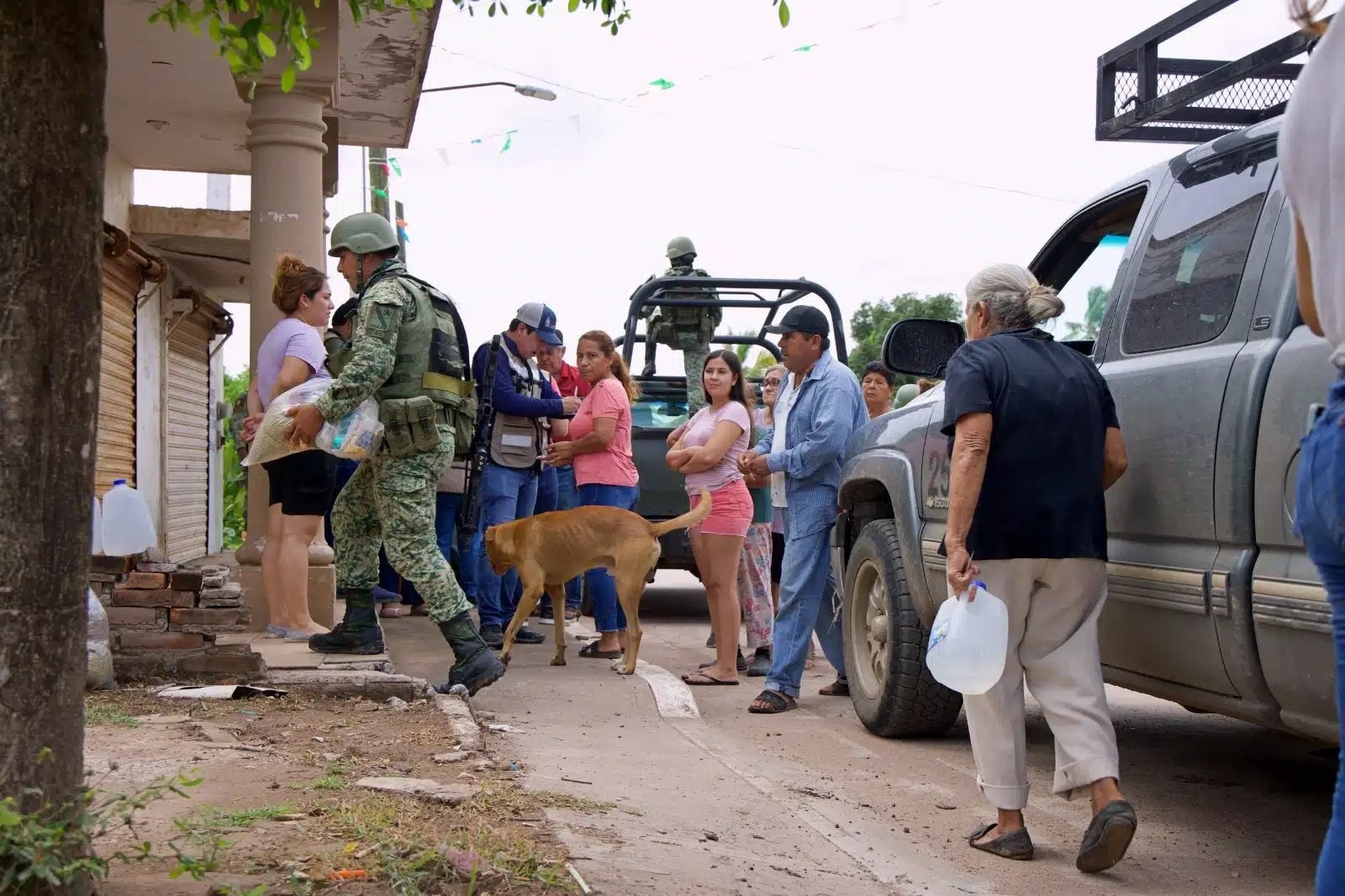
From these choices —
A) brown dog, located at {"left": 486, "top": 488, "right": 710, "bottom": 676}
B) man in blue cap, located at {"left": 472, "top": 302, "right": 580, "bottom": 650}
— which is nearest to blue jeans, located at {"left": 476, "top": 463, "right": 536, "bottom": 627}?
man in blue cap, located at {"left": 472, "top": 302, "right": 580, "bottom": 650}

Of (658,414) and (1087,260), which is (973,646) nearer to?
(1087,260)

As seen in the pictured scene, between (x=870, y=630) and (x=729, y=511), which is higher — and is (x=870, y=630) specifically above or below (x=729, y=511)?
below

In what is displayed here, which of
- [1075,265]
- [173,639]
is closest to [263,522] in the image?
[173,639]

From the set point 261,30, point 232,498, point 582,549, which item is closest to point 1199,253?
point 261,30

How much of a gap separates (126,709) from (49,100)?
3226 mm

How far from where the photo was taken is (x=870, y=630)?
6.38m

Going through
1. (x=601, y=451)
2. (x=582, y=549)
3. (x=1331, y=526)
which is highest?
(x=601, y=451)

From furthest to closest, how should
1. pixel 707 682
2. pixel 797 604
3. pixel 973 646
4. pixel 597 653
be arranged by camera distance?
pixel 597 653
pixel 707 682
pixel 797 604
pixel 973 646

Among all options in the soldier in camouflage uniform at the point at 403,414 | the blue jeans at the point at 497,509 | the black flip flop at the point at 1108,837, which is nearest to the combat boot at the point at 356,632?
the soldier in camouflage uniform at the point at 403,414

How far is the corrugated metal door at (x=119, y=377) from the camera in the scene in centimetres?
1158

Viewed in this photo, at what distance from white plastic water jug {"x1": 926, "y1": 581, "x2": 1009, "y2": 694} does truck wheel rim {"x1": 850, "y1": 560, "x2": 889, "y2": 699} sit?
178 cm

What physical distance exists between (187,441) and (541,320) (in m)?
9.44

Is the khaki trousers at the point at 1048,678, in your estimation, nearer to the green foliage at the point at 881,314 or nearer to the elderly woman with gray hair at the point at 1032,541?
the elderly woman with gray hair at the point at 1032,541

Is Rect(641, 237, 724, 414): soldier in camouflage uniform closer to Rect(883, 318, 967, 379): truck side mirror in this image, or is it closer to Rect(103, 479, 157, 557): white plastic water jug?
Rect(103, 479, 157, 557): white plastic water jug
